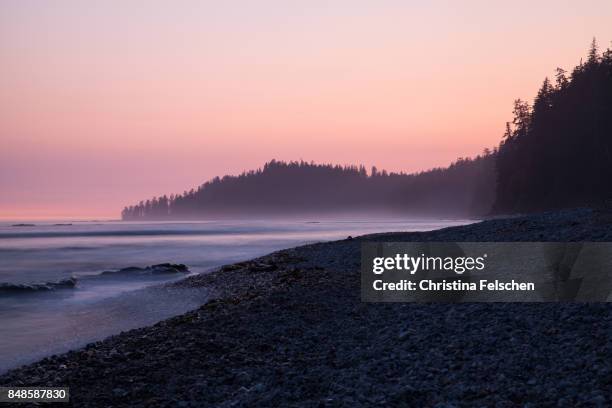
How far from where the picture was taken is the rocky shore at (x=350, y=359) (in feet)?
24.4

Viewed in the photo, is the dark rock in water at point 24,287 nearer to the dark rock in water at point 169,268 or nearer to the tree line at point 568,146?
the dark rock in water at point 169,268

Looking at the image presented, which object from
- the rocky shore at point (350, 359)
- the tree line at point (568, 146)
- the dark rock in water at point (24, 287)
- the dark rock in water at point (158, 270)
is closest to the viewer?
the rocky shore at point (350, 359)

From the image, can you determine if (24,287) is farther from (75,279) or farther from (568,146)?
(568,146)

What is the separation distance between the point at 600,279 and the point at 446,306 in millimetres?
3329

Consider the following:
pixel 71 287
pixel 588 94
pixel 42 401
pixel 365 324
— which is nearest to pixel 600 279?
pixel 365 324

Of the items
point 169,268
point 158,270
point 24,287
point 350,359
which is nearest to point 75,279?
point 24,287

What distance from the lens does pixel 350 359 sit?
31.0 feet

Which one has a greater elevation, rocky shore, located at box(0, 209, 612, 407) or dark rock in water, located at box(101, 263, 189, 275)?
rocky shore, located at box(0, 209, 612, 407)

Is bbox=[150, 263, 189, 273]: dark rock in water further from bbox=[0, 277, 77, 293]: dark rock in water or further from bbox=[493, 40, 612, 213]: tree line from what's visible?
bbox=[493, 40, 612, 213]: tree line

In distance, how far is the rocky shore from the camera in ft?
24.4

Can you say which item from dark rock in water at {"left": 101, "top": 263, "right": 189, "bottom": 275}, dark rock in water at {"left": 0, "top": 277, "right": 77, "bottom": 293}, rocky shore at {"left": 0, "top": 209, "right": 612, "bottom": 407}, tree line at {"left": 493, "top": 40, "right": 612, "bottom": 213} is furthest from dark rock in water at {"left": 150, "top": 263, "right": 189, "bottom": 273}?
tree line at {"left": 493, "top": 40, "right": 612, "bottom": 213}

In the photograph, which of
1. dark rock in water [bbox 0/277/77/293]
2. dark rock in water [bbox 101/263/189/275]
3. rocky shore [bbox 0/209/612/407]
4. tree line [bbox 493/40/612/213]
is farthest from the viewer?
tree line [bbox 493/40/612/213]

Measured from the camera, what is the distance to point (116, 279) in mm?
29656

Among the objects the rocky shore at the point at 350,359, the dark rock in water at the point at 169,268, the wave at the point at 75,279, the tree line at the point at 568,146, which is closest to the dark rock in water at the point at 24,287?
the wave at the point at 75,279
